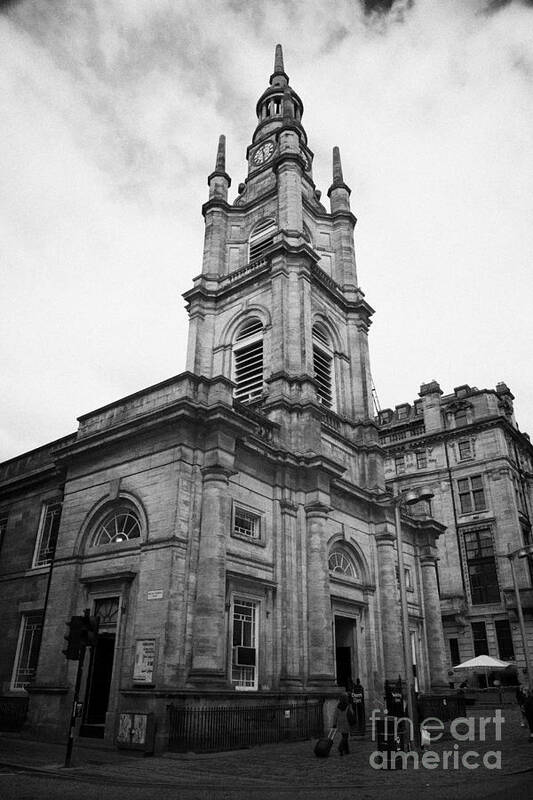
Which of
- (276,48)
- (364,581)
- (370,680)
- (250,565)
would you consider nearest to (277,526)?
(250,565)

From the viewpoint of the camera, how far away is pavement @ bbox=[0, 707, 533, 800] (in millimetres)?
10180

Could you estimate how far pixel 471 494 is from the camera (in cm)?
4712

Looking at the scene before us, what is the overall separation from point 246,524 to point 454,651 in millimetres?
32046

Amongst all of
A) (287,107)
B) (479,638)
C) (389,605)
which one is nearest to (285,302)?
(389,605)

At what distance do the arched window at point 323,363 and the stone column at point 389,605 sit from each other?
6.60 m

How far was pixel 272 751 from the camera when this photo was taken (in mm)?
15359

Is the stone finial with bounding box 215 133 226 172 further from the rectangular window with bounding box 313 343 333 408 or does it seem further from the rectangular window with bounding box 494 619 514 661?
the rectangular window with bounding box 494 619 514 661

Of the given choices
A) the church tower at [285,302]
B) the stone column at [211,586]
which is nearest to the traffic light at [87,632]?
the stone column at [211,586]

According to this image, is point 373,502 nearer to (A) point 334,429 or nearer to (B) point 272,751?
(A) point 334,429

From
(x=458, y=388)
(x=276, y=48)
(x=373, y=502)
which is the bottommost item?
(x=373, y=502)

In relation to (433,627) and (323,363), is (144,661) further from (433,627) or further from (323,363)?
(433,627)

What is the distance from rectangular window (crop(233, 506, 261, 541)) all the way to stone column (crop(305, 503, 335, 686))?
2.33 m

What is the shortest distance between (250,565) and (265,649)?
2777 millimetres

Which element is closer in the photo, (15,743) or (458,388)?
(15,743)
